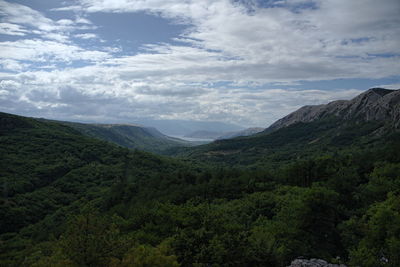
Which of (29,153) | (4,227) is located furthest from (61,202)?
(29,153)

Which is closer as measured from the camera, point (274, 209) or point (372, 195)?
point (372, 195)

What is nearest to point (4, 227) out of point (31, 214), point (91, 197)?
point (31, 214)

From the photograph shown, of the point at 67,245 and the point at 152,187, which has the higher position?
the point at 67,245

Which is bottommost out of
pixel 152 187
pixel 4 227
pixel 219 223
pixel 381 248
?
pixel 4 227

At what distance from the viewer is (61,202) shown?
138 m

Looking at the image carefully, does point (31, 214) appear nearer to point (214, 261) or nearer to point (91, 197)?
point (91, 197)

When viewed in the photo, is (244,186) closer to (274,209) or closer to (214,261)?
(274,209)

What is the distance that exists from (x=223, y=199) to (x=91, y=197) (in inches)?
2948

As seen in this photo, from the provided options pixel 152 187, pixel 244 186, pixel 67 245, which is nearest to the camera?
pixel 67 245

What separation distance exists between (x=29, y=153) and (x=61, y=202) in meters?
69.6

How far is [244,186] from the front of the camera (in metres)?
107

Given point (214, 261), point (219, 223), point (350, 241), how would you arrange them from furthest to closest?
point (350, 241), point (219, 223), point (214, 261)

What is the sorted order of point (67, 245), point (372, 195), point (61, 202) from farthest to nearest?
point (61, 202)
point (372, 195)
point (67, 245)

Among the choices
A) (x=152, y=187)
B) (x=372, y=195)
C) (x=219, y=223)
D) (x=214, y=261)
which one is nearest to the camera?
(x=214, y=261)
